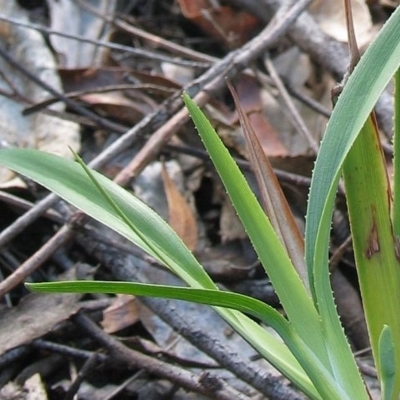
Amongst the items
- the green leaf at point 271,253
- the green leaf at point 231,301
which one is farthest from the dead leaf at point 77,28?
the green leaf at point 231,301

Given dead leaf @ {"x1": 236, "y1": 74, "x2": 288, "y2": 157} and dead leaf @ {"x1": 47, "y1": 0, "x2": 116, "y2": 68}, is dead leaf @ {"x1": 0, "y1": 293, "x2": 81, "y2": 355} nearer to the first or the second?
dead leaf @ {"x1": 236, "y1": 74, "x2": 288, "y2": 157}

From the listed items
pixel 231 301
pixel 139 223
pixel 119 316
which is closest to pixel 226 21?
pixel 119 316

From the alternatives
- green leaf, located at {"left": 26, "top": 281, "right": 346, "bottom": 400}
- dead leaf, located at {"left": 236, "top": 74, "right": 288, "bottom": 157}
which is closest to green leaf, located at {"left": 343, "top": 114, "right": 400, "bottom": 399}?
green leaf, located at {"left": 26, "top": 281, "right": 346, "bottom": 400}

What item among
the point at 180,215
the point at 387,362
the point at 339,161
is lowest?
the point at 180,215

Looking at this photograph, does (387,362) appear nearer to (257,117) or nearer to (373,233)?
(373,233)

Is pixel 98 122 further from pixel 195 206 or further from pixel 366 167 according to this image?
pixel 366 167
